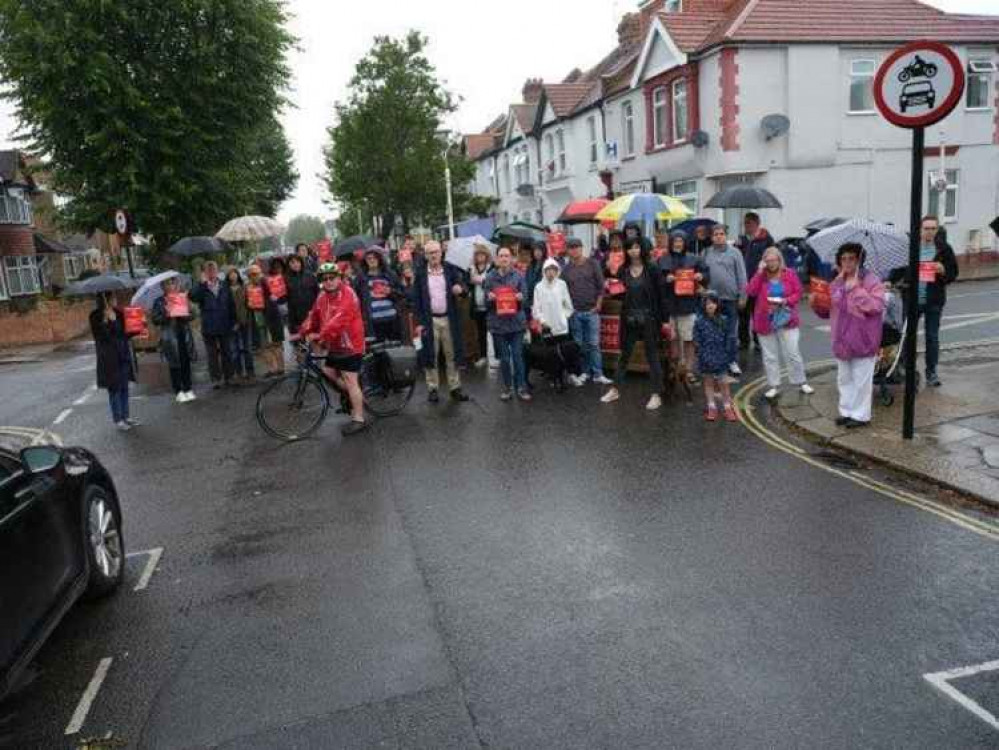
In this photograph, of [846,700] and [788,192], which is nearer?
[846,700]

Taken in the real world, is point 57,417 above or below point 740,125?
below

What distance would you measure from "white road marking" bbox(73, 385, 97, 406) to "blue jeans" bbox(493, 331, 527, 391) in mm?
6950

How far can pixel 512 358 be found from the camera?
1038 cm

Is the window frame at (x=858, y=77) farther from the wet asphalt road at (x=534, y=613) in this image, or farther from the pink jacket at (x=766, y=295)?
the wet asphalt road at (x=534, y=613)

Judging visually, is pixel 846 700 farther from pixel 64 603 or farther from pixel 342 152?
pixel 342 152

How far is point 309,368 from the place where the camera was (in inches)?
358

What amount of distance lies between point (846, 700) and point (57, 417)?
1138cm

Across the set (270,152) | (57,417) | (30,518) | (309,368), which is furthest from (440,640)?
(270,152)

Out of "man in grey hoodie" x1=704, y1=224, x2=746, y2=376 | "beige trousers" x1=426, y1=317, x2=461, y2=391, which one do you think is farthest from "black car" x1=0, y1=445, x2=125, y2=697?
"man in grey hoodie" x1=704, y1=224, x2=746, y2=376

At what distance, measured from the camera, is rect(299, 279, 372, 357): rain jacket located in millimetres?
8789

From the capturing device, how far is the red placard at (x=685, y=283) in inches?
401

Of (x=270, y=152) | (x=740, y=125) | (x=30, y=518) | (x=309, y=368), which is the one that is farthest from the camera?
(x=270, y=152)

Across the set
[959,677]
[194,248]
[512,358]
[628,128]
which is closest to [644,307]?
[512,358]

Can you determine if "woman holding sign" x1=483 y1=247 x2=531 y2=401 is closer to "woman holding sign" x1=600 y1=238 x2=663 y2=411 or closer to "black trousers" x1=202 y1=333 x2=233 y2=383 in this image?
"woman holding sign" x1=600 y1=238 x2=663 y2=411
